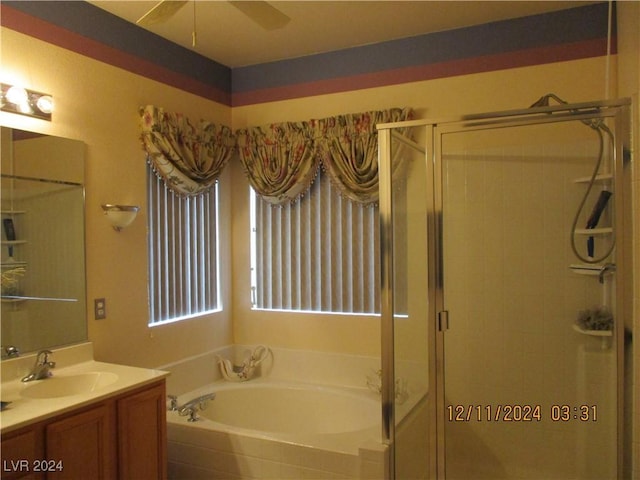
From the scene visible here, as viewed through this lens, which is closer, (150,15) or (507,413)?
(150,15)

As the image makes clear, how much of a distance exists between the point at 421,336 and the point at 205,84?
233cm

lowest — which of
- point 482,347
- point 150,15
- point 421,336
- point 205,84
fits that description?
point 482,347

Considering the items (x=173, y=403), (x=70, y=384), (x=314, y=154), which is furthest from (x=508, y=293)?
(x=70, y=384)

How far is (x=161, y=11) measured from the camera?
1936mm

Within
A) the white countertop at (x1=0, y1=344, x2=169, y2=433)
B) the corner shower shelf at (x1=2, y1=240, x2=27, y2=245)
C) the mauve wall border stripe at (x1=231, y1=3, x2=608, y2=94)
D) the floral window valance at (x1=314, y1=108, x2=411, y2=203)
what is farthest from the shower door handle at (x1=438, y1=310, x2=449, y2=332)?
the corner shower shelf at (x1=2, y1=240, x2=27, y2=245)

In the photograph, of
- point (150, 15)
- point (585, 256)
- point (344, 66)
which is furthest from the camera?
point (344, 66)

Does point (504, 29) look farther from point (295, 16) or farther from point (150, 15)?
point (150, 15)

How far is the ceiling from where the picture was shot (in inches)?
110

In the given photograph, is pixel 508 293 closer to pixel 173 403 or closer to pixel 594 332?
pixel 594 332

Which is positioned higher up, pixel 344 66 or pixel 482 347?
pixel 344 66

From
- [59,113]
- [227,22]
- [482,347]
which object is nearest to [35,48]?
[59,113]

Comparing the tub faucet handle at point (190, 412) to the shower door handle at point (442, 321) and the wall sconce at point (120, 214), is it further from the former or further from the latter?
the shower door handle at point (442, 321)

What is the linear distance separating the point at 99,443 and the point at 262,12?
6.16 ft

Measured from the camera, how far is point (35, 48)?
2424 mm
